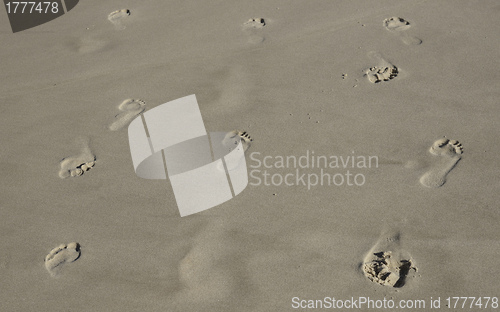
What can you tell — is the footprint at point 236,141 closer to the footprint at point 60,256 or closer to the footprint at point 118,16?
the footprint at point 60,256

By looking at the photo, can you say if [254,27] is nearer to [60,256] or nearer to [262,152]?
[262,152]

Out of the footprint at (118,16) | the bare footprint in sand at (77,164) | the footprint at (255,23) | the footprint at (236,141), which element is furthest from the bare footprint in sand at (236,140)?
the footprint at (118,16)

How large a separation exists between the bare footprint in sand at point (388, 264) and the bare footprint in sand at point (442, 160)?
1.38 ft

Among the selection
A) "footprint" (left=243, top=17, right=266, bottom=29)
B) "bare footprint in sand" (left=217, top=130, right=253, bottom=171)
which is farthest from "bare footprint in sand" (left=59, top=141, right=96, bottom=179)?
"footprint" (left=243, top=17, right=266, bottom=29)

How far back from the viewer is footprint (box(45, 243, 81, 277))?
2.57 m

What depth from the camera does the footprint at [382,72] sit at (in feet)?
10.8

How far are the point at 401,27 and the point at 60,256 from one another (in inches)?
112

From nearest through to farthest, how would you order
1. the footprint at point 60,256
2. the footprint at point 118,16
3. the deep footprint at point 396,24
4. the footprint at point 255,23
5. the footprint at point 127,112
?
the footprint at point 60,256, the footprint at point 127,112, the deep footprint at point 396,24, the footprint at point 255,23, the footprint at point 118,16

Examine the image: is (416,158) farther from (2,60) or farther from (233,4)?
(2,60)

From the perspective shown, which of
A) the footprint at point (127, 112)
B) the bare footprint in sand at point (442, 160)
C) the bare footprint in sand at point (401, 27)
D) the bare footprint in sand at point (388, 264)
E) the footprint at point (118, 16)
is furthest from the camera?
the footprint at point (118, 16)

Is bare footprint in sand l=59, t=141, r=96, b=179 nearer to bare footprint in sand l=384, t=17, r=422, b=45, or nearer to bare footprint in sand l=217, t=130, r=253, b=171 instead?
bare footprint in sand l=217, t=130, r=253, b=171

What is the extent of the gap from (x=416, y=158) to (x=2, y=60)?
3.31 m

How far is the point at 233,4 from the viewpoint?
13.6 feet

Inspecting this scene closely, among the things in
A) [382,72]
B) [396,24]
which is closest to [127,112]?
[382,72]
